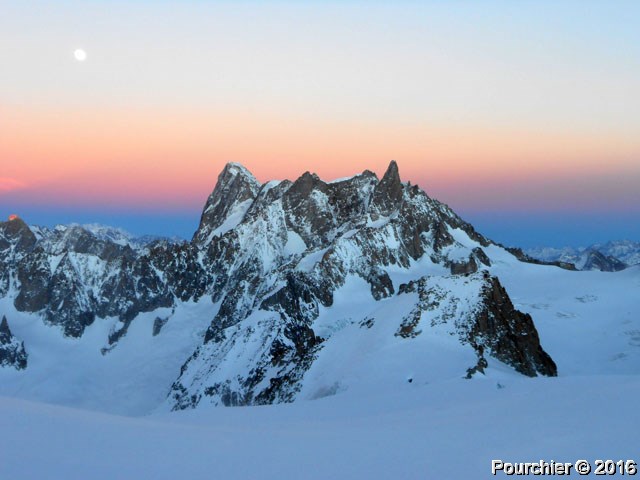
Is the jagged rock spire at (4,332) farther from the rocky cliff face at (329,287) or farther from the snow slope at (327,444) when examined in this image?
the snow slope at (327,444)

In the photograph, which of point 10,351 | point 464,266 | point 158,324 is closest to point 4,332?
point 10,351

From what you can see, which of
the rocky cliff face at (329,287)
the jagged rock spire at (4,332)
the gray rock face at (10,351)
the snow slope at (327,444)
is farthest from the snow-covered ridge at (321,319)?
the snow slope at (327,444)

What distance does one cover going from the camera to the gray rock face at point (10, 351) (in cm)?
17825

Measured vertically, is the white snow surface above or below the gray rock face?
above

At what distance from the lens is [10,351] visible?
180m

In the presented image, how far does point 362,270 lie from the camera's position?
472 ft

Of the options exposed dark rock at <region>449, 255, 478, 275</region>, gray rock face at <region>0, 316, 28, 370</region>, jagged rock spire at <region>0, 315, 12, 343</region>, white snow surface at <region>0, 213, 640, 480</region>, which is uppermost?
white snow surface at <region>0, 213, 640, 480</region>

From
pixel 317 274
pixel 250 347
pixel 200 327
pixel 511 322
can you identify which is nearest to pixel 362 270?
pixel 317 274

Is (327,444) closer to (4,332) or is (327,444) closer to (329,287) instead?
(329,287)

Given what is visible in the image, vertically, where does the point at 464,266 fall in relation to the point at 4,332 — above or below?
above

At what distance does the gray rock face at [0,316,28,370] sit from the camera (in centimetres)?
17825

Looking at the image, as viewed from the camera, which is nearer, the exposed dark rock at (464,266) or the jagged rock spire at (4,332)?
the exposed dark rock at (464,266)

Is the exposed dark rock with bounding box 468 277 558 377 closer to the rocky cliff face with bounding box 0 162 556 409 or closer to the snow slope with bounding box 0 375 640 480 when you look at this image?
the rocky cliff face with bounding box 0 162 556 409

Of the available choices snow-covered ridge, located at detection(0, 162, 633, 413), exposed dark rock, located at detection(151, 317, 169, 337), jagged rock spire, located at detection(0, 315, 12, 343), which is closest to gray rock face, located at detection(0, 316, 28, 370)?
jagged rock spire, located at detection(0, 315, 12, 343)
